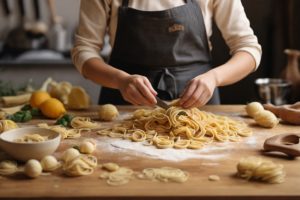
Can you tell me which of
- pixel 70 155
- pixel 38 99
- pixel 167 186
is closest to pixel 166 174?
pixel 167 186

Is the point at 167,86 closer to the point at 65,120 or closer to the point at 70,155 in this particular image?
the point at 65,120

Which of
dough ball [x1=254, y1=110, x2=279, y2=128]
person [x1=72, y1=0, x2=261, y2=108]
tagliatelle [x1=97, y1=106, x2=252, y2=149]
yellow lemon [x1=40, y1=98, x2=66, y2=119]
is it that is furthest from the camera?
person [x1=72, y1=0, x2=261, y2=108]

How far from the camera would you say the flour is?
136cm

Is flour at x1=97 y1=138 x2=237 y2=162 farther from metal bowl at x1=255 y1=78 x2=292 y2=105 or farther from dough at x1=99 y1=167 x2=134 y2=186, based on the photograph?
metal bowl at x1=255 y1=78 x2=292 y2=105

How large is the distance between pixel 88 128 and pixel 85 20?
0.50 metres

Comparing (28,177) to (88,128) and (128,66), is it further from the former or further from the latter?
(128,66)

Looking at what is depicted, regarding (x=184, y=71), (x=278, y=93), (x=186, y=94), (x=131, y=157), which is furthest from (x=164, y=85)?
(x=278, y=93)

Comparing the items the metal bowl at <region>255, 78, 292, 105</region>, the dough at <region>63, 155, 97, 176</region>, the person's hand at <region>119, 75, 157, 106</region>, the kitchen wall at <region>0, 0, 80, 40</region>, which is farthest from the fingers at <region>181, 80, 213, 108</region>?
the kitchen wall at <region>0, 0, 80, 40</region>

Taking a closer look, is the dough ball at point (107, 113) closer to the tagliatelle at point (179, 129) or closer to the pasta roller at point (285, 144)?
the tagliatelle at point (179, 129)

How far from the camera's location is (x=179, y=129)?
5.05 ft

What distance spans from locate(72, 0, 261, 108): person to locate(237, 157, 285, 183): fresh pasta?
0.67m

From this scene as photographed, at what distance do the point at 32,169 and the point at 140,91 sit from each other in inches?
19.6

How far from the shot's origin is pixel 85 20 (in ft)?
6.16

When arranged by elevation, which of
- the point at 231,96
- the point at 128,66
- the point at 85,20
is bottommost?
the point at 231,96
